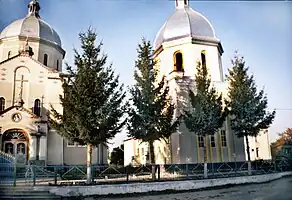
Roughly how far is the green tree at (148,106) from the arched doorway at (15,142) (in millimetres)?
6698

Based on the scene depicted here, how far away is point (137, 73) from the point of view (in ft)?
41.7

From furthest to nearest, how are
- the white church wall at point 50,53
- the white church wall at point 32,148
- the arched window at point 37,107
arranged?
the white church wall at point 50,53, the arched window at point 37,107, the white church wall at point 32,148

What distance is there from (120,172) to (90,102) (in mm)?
2850

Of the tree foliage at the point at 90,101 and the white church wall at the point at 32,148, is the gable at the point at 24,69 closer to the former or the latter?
the white church wall at the point at 32,148

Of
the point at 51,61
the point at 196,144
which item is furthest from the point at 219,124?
the point at 51,61

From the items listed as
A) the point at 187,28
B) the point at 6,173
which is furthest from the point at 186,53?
the point at 6,173

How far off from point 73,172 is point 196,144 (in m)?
7.17

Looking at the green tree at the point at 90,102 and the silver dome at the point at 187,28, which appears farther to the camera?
the silver dome at the point at 187,28

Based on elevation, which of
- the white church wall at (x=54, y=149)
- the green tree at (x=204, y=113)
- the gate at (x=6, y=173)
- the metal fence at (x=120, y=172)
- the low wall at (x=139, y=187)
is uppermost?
the green tree at (x=204, y=113)

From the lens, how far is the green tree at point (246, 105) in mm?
13688

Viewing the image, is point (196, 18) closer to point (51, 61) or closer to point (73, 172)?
point (51, 61)

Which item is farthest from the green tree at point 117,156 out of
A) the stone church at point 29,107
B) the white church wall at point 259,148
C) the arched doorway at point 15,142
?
the arched doorway at point 15,142

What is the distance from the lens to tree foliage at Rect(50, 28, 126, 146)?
994cm

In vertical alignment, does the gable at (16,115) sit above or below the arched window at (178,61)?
below
